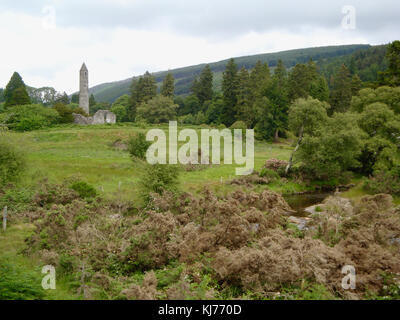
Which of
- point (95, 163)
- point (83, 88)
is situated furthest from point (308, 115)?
point (83, 88)

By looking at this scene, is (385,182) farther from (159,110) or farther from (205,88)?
(205,88)

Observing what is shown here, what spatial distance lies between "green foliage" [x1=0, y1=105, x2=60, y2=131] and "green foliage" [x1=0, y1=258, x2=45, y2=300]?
44932 mm

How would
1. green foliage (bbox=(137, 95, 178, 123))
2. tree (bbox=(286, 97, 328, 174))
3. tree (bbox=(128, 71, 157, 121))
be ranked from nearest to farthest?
1. tree (bbox=(286, 97, 328, 174))
2. green foliage (bbox=(137, 95, 178, 123))
3. tree (bbox=(128, 71, 157, 121))

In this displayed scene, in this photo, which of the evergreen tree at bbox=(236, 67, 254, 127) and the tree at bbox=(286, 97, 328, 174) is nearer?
the tree at bbox=(286, 97, 328, 174)

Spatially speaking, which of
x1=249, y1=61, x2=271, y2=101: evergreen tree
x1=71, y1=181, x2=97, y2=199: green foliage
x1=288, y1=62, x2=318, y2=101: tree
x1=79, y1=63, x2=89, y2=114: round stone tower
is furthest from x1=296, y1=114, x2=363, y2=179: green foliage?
x1=79, y1=63, x2=89, y2=114: round stone tower

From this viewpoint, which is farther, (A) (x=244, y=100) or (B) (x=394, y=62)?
(A) (x=244, y=100)

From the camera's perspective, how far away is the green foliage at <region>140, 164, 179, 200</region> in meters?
19.6

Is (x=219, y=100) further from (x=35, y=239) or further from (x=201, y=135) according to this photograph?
(x=35, y=239)

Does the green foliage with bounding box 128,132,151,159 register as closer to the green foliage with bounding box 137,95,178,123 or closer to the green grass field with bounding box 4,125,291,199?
the green grass field with bounding box 4,125,291,199

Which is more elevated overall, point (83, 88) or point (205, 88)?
point (83, 88)

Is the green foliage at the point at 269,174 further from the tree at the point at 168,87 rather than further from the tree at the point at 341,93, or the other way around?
the tree at the point at 168,87

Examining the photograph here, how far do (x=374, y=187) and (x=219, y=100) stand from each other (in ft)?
158

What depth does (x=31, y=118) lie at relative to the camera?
51312 mm

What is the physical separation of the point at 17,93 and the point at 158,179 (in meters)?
61.5
